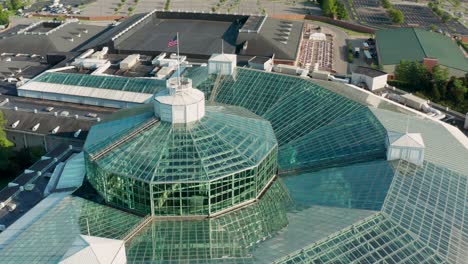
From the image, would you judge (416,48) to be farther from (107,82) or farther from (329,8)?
(107,82)

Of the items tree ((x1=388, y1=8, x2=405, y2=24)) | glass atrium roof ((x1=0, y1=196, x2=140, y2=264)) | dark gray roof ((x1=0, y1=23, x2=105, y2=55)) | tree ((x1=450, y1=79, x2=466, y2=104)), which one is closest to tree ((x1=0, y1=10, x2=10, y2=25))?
dark gray roof ((x1=0, y1=23, x2=105, y2=55))

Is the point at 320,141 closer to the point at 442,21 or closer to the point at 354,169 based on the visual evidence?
the point at 354,169

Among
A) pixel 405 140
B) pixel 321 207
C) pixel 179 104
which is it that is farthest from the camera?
pixel 405 140

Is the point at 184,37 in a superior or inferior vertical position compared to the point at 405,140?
inferior

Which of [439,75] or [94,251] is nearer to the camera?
[94,251]

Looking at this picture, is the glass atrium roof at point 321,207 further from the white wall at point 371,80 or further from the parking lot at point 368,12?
the parking lot at point 368,12

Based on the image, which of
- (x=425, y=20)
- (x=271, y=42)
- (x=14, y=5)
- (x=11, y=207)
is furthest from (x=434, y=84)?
(x=14, y=5)
